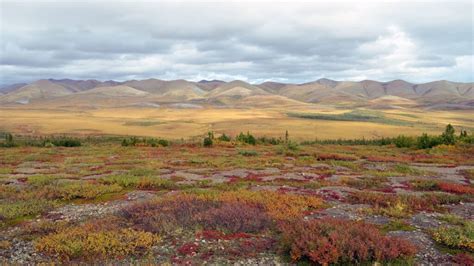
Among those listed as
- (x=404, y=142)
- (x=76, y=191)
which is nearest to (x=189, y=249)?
(x=76, y=191)

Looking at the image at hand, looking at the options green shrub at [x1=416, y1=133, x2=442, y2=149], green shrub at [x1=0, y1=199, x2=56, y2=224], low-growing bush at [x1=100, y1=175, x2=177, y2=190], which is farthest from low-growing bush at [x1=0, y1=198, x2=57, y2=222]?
green shrub at [x1=416, y1=133, x2=442, y2=149]

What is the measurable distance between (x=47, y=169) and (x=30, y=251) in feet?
59.6

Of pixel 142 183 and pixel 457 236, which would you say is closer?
pixel 457 236

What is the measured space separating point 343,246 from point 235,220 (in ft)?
12.2

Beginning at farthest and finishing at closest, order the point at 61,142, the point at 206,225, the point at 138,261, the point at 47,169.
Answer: the point at 61,142, the point at 47,169, the point at 206,225, the point at 138,261

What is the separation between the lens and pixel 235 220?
1202 cm

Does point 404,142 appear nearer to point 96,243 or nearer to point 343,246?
point 343,246

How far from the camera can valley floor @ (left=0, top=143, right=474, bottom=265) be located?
9.79 metres

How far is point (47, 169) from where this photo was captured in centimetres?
2675

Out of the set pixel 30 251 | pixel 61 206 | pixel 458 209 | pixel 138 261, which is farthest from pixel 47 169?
pixel 458 209

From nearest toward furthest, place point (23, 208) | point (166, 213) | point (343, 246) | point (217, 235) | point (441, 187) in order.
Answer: point (343, 246), point (217, 235), point (166, 213), point (23, 208), point (441, 187)

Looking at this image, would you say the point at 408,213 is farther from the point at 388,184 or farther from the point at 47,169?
the point at 47,169

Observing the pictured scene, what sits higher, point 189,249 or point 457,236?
point 457,236

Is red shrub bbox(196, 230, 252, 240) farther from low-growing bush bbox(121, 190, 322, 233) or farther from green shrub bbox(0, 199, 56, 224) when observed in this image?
green shrub bbox(0, 199, 56, 224)
